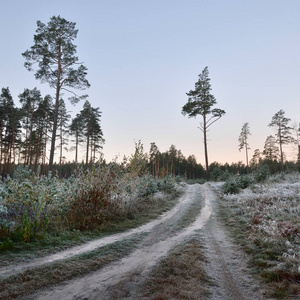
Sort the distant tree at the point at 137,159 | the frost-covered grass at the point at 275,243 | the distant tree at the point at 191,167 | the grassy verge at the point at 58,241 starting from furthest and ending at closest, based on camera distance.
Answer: the distant tree at the point at 191,167 → the distant tree at the point at 137,159 → the grassy verge at the point at 58,241 → the frost-covered grass at the point at 275,243

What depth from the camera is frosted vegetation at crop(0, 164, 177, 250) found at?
17.6 ft

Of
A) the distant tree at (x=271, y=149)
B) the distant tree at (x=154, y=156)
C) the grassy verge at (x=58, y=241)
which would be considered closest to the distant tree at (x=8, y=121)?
the grassy verge at (x=58, y=241)

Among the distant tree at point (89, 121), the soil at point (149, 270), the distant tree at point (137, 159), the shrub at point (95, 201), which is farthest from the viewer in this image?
the distant tree at point (89, 121)

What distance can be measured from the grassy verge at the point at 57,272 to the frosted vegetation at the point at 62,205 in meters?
1.70

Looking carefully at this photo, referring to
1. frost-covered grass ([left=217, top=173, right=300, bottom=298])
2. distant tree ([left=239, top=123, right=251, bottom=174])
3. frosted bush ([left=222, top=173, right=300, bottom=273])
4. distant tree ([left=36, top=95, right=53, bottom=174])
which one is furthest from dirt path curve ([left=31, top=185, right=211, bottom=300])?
distant tree ([left=239, top=123, right=251, bottom=174])

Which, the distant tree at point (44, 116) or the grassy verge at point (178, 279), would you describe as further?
the distant tree at point (44, 116)

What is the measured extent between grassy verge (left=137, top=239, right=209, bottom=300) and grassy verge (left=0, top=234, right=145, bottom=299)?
1180mm

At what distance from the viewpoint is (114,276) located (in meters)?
3.57

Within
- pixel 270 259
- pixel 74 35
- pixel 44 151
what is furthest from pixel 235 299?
pixel 44 151

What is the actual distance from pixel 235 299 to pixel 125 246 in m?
3.03

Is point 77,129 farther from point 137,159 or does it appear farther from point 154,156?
point 154,156

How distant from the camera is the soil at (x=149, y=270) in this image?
2.99m

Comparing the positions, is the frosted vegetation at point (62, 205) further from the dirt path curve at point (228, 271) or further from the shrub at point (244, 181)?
the shrub at point (244, 181)

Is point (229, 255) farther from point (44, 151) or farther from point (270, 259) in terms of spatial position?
point (44, 151)
